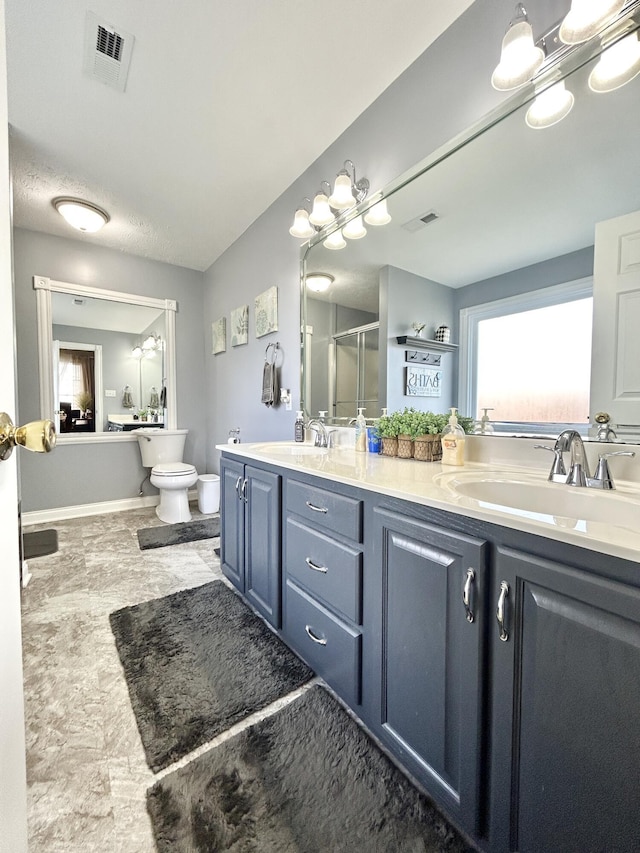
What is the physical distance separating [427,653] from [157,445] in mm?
3252

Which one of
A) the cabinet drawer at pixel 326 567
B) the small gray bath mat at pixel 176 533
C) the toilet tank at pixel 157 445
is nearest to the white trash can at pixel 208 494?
the small gray bath mat at pixel 176 533

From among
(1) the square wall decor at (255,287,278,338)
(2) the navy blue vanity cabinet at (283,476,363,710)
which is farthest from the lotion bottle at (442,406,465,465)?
(1) the square wall decor at (255,287,278,338)

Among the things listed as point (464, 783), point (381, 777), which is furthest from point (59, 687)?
point (464, 783)

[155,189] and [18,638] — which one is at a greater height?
[155,189]

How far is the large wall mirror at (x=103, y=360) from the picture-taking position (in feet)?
10.2

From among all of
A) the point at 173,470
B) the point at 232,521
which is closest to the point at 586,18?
the point at 232,521

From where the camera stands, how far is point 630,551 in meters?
0.53

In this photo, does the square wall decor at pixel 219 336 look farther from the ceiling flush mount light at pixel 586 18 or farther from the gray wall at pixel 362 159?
the ceiling flush mount light at pixel 586 18

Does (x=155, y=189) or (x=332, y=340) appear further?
(x=155, y=189)

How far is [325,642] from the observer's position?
1.22m

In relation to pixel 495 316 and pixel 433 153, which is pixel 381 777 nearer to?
pixel 495 316

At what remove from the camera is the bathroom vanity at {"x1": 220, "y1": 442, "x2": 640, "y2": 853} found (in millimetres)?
573

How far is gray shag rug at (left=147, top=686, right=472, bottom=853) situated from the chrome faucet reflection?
3.11ft

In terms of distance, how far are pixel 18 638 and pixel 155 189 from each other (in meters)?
2.86
